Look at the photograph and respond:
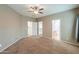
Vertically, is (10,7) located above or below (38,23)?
above

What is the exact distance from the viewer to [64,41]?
2455 mm

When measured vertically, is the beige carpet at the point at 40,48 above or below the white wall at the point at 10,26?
below

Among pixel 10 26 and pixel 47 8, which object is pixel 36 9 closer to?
pixel 47 8

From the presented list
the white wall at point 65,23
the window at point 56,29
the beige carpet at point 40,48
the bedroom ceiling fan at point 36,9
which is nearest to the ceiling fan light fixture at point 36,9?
the bedroom ceiling fan at point 36,9

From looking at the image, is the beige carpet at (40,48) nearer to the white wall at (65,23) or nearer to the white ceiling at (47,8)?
the white wall at (65,23)

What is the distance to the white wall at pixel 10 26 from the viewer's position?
2385 millimetres

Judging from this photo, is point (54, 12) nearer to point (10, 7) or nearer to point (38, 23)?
point (38, 23)

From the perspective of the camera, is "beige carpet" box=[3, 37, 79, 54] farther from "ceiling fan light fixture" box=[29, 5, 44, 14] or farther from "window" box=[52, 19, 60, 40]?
"ceiling fan light fixture" box=[29, 5, 44, 14]

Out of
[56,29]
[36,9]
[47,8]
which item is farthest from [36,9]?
[56,29]

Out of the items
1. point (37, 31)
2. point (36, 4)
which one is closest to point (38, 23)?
point (37, 31)

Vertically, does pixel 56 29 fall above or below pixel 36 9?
below

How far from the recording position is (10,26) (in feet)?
8.08

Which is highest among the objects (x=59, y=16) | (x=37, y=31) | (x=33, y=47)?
(x=59, y=16)
